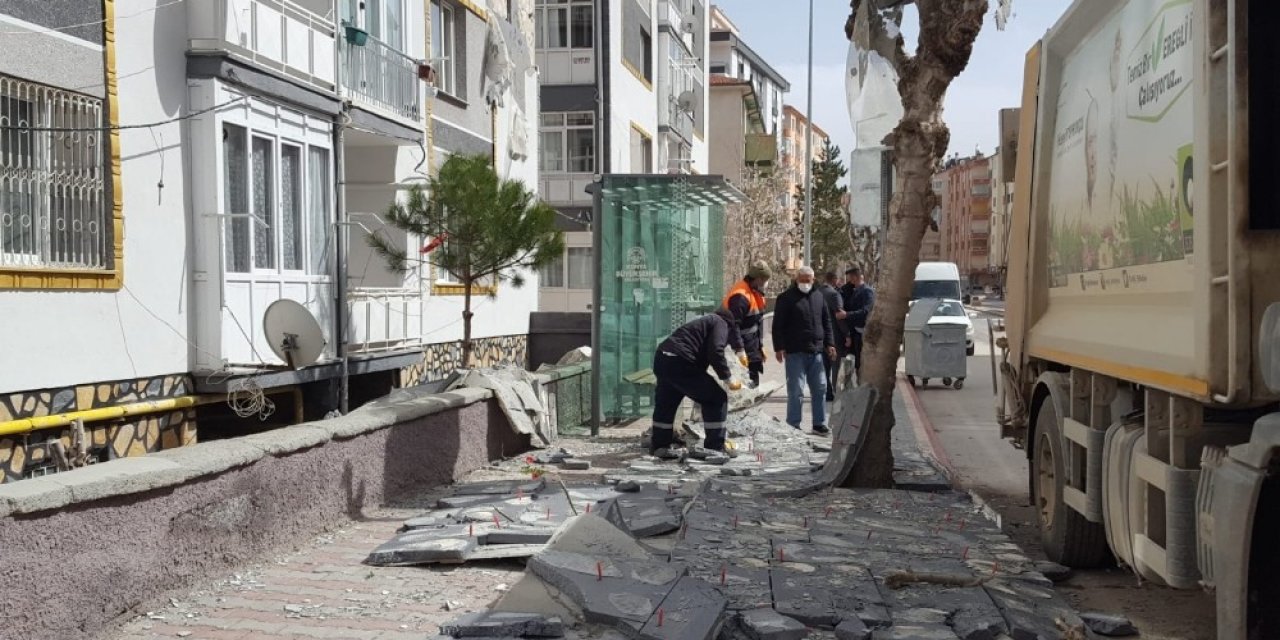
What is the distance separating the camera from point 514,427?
12.7 m

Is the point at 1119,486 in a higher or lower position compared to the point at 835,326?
lower

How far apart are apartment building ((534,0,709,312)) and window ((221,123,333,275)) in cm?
1408

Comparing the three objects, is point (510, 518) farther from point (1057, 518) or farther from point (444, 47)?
point (444, 47)

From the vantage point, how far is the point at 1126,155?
6.50 metres

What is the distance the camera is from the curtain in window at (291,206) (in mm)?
13875

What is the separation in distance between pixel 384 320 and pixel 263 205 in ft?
10.8

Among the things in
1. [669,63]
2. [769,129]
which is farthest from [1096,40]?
[769,129]

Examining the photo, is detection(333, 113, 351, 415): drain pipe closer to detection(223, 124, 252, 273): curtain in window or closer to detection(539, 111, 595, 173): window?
detection(223, 124, 252, 273): curtain in window

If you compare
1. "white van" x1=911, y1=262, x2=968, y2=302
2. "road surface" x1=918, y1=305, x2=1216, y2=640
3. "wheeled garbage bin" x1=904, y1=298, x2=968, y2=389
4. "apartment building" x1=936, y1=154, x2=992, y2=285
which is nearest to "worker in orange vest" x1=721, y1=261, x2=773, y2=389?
"road surface" x1=918, y1=305, x2=1216, y2=640

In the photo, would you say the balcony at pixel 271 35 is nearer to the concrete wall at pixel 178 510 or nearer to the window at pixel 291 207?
the window at pixel 291 207

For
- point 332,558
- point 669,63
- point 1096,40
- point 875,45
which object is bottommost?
point 332,558

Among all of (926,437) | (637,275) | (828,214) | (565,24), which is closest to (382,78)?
(637,275)

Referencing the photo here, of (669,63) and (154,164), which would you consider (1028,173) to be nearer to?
(154,164)

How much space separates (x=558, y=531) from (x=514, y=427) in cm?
518
